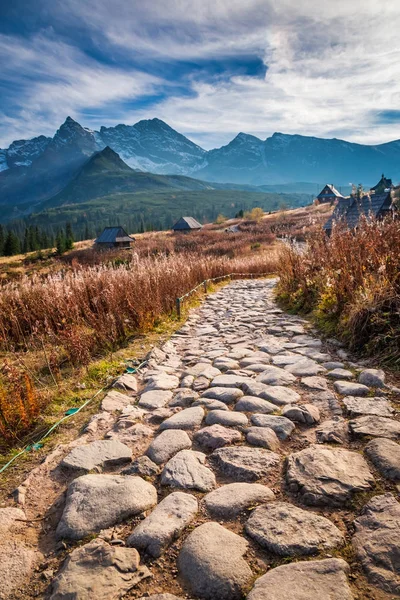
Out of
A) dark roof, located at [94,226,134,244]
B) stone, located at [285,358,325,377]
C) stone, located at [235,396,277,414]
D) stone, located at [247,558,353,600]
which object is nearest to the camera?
stone, located at [247,558,353,600]

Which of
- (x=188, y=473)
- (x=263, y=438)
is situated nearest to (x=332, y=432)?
(x=263, y=438)

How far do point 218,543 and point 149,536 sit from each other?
353mm

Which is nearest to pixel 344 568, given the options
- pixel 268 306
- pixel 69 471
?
pixel 69 471

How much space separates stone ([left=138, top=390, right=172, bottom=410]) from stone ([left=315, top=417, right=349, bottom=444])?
1516 millimetres

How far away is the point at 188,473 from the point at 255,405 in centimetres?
101

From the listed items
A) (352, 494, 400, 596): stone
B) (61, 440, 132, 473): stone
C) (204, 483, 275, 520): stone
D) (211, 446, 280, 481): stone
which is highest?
(352, 494, 400, 596): stone

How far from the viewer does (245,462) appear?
2.24 m

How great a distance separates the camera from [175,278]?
9.08 m

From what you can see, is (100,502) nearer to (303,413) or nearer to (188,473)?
(188,473)

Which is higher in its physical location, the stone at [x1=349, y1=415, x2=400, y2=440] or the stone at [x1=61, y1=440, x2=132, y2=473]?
the stone at [x1=349, y1=415, x2=400, y2=440]

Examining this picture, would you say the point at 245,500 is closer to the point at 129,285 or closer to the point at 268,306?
the point at 129,285

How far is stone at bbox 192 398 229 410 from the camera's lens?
3.09m

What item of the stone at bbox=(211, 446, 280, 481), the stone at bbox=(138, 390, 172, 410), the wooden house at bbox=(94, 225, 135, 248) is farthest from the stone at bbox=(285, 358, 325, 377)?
the wooden house at bbox=(94, 225, 135, 248)

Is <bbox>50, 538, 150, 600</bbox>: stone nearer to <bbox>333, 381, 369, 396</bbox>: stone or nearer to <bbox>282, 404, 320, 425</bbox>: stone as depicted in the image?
<bbox>282, 404, 320, 425</bbox>: stone
